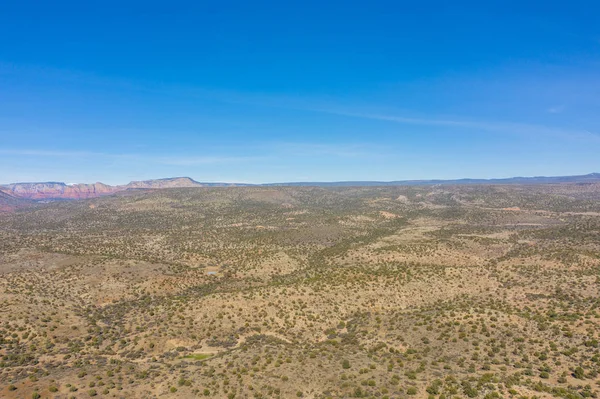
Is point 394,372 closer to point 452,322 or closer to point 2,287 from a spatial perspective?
point 452,322

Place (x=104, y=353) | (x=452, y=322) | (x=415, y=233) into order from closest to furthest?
(x=104, y=353) < (x=452, y=322) < (x=415, y=233)

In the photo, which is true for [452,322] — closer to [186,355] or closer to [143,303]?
[186,355]

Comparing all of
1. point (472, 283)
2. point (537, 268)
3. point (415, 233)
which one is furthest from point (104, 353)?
point (415, 233)

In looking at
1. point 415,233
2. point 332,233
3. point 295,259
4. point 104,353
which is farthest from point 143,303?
point 415,233

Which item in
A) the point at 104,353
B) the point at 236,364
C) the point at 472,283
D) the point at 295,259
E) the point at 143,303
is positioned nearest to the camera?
the point at 236,364

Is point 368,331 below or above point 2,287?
below

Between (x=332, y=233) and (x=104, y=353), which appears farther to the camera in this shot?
(x=332, y=233)
